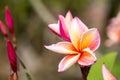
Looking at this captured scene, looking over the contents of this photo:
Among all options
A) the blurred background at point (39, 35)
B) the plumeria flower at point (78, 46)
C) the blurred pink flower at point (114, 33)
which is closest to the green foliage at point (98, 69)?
the plumeria flower at point (78, 46)

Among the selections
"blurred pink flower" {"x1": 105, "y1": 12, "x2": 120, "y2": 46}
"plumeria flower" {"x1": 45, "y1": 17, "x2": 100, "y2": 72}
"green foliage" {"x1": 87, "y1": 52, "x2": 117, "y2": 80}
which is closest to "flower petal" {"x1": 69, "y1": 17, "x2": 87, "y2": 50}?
"plumeria flower" {"x1": 45, "y1": 17, "x2": 100, "y2": 72}

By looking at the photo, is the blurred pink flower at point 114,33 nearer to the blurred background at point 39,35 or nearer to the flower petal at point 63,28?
the flower petal at point 63,28

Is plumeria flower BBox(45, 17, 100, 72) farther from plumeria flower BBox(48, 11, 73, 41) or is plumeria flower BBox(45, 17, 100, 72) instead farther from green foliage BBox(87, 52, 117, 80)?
green foliage BBox(87, 52, 117, 80)

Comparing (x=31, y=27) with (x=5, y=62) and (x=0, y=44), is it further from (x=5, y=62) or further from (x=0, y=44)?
(x=5, y=62)

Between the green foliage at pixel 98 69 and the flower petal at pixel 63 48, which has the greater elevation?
the flower petal at pixel 63 48

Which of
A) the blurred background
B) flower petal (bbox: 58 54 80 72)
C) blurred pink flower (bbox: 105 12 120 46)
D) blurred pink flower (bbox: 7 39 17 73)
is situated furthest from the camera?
the blurred background

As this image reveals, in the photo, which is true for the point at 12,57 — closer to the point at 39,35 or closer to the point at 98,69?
the point at 98,69

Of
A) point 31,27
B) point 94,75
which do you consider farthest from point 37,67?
point 94,75
